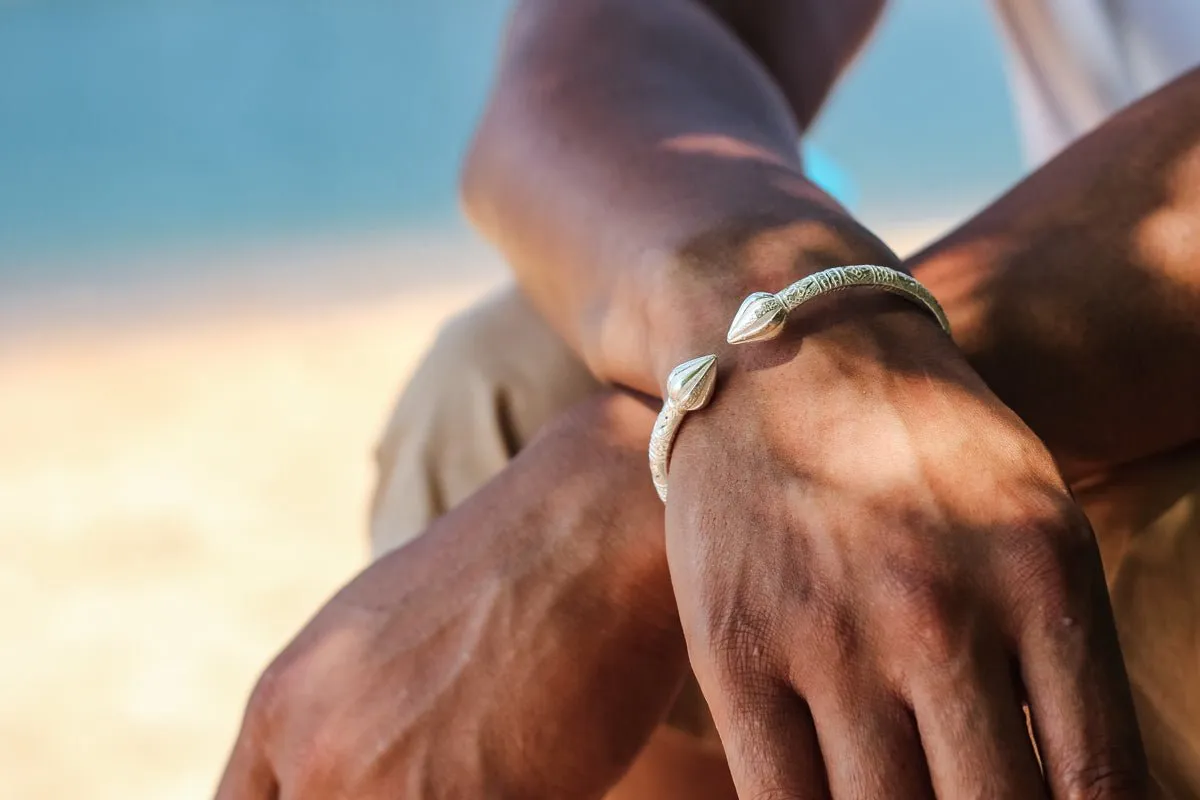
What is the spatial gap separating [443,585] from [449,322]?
317mm

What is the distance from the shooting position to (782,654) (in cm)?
44

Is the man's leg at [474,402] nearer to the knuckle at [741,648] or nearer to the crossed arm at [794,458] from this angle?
the crossed arm at [794,458]

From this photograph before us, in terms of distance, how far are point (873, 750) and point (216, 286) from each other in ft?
7.49

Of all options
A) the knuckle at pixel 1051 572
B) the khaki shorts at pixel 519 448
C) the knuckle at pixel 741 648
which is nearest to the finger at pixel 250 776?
the khaki shorts at pixel 519 448

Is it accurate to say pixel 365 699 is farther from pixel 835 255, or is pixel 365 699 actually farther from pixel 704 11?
pixel 704 11

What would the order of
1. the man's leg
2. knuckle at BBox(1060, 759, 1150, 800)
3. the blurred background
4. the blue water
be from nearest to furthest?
1. knuckle at BBox(1060, 759, 1150, 800)
2. the man's leg
3. the blurred background
4. the blue water

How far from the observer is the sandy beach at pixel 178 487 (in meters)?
1.39

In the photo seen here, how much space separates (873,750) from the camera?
41cm

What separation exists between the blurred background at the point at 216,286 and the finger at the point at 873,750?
106 centimetres

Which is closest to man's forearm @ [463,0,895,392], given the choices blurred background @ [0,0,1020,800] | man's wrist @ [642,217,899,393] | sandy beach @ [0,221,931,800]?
man's wrist @ [642,217,899,393]

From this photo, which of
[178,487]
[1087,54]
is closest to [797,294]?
[1087,54]

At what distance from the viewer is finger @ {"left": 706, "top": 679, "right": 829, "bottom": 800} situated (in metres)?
0.43

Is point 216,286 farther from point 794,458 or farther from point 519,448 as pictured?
point 794,458

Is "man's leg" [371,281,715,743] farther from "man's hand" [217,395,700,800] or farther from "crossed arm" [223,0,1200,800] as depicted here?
"man's hand" [217,395,700,800]
